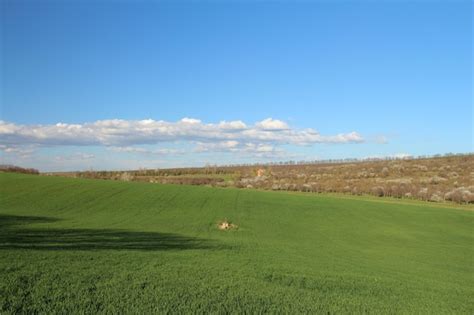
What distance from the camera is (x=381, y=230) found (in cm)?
3747

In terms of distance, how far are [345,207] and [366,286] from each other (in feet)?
117

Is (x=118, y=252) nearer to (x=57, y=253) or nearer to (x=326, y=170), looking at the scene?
(x=57, y=253)

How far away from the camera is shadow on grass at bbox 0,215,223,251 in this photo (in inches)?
719

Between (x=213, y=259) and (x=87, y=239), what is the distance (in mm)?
6579

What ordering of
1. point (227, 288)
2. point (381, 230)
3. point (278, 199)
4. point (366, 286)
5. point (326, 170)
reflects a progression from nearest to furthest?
point (227, 288) < point (366, 286) < point (381, 230) < point (278, 199) < point (326, 170)

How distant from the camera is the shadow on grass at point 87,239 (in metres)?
18.2

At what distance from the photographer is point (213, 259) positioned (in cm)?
1780

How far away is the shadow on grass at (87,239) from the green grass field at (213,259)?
0.18 feet

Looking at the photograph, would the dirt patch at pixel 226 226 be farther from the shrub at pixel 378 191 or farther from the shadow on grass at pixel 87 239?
the shrub at pixel 378 191

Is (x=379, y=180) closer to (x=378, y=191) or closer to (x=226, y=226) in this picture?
(x=378, y=191)

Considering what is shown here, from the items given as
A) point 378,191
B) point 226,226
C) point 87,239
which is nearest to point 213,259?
point 87,239

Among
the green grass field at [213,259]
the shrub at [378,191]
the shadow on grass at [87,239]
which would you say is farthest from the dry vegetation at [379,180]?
the shadow on grass at [87,239]

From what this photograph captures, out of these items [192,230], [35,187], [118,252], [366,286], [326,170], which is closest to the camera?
[366,286]

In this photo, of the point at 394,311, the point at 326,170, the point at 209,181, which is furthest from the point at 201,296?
the point at 326,170
